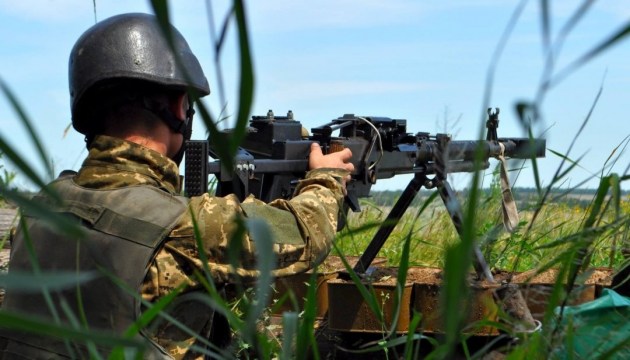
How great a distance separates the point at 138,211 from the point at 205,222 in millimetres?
206

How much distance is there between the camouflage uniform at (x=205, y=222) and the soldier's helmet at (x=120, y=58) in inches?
8.5

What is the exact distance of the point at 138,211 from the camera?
289 centimetres

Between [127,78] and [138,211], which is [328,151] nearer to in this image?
[127,78]

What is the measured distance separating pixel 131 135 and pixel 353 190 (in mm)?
1732

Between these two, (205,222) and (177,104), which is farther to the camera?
(177,104)

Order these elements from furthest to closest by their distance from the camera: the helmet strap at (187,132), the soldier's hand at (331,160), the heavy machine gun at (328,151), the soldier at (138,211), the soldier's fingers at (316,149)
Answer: the soldier's fingers at (316,149) → the soldier's hand at (331,160) → the heavy machine gun at (328,151) → the helmet strap at (187,132) → the soldier at (138,211)

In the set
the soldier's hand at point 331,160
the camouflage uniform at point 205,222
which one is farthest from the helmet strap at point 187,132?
the soldier's hand at point 331,160

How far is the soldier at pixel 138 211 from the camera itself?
2836 mm

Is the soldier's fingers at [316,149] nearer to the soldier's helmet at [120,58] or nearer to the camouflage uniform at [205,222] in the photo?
the camouflage uniform at [205,222]

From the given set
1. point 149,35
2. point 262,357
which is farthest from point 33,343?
point 262,357

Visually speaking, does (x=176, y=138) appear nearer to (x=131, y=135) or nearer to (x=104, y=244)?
(x=131, y=135)

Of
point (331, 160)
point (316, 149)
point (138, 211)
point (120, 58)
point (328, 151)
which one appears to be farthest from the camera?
point (328, 151)

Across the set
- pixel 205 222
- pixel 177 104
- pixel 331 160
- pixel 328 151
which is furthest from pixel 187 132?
pixel 328 151

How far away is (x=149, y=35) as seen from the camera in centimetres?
328
